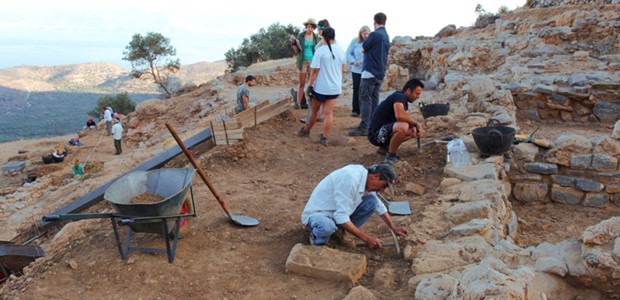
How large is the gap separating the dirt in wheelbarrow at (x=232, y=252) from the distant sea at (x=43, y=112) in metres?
26.7

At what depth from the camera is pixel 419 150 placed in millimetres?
6156

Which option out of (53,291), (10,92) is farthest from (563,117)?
(10,92)

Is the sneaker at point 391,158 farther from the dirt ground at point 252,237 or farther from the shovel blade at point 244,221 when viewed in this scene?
the shovel blade at point 244,221

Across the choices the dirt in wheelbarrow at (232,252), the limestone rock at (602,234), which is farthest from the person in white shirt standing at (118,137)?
the limestone rock at (602,234)

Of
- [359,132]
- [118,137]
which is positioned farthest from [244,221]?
[118,137]

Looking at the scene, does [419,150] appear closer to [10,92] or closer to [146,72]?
[146,72]

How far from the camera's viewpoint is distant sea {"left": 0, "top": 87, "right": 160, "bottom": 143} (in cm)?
3150

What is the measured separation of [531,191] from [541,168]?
34cm

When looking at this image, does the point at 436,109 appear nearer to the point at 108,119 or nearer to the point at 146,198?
the point at 146,198

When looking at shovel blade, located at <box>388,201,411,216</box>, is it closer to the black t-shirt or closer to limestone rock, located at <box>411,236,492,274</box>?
limestone rock, located at <box>411,236,492,274</box>

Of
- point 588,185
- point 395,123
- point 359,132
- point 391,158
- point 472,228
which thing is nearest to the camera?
point 472,228

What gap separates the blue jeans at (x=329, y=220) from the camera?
12.1 ft

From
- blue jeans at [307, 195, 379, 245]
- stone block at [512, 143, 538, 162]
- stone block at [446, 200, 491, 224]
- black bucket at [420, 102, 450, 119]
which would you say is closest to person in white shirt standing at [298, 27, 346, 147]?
black bucket at [420, 102, 450, 119]

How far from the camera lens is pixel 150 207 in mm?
3504
